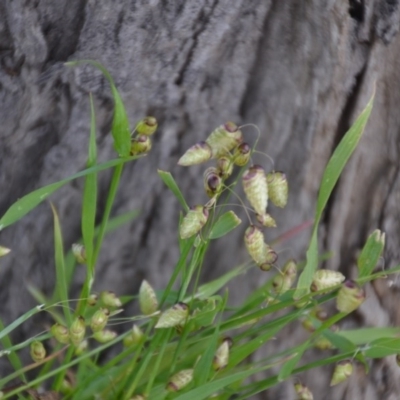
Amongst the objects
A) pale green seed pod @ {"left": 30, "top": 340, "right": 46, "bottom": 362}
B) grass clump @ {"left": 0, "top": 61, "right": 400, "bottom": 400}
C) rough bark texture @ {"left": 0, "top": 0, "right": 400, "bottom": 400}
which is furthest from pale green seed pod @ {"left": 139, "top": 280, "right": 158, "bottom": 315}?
rough bark texture @ {"left": 0, "top": 0, "right": 400, "bottom": 400}

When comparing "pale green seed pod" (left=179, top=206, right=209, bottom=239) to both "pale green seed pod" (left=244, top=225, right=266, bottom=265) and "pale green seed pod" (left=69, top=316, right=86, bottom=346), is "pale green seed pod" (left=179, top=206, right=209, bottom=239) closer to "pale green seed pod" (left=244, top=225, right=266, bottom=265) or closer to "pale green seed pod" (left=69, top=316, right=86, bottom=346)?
"pale green seed pod" (left=244, top=225, right=266, bottom=265)

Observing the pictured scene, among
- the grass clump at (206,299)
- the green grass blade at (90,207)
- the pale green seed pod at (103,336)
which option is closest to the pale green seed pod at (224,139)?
the grass clump at (206,299)

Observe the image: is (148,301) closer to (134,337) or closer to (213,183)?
(134,337)

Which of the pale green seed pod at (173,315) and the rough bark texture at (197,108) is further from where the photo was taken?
the rough bark texture at (197,108)

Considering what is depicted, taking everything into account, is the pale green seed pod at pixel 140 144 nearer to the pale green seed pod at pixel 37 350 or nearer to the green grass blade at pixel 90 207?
the green grass blade at pixel 90 207

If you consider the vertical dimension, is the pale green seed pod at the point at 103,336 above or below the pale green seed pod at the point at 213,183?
below

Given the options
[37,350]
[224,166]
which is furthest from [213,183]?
[37,350]
